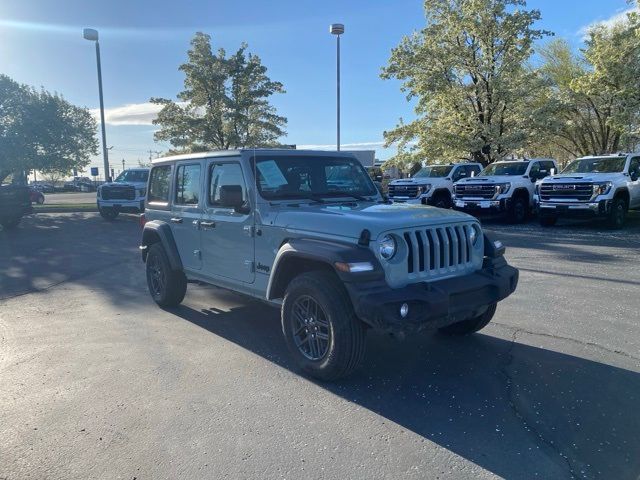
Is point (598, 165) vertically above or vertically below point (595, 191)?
above

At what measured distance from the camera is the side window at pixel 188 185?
18.6 ft

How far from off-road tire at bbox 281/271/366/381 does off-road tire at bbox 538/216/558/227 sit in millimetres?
12439

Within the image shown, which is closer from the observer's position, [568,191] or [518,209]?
[568,191]

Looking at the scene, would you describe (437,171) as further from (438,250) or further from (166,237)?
(438,250)

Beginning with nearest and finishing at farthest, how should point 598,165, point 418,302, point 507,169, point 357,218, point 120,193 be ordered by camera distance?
point 418,302, point 357,218, point 598,165, point 507,169, point 120,193

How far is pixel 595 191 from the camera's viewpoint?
13.1 m

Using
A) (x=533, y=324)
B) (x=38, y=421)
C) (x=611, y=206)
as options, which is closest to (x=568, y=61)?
(x=611, y=206)

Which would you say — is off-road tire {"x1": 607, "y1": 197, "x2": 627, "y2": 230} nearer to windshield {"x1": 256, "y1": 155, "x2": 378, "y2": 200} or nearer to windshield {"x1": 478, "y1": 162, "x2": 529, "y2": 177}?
windshield {"x1": 478, "y1": 162, "x2": 529, "y2": 177}

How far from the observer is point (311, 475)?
2.85 m

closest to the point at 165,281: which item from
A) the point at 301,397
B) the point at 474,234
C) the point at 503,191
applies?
the point at 301,397

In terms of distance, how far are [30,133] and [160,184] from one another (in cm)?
1966

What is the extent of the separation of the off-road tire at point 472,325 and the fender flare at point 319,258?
1.65m

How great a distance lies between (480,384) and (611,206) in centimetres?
1131

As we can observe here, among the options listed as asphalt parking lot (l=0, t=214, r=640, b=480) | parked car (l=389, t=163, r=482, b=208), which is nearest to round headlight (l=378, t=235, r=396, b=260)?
asphalt parking lot (l=0, t=214, r=640, b=480)
